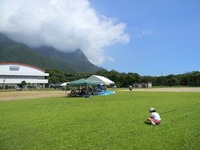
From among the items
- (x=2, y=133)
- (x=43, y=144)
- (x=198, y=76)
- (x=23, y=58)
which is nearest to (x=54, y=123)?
(x=2, y=133)

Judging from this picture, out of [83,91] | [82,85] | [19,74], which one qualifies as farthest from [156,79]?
[82,85]

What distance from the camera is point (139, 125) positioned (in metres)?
10.7

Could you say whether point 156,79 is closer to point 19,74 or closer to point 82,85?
point 19,74

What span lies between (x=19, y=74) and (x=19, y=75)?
461 millimetres

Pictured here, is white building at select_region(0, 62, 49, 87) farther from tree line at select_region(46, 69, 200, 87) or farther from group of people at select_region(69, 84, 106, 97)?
group of people at select_region(69, 84, 106, 97)

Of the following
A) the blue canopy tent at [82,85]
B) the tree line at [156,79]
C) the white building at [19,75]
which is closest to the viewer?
the blue canopy tent at [82,85]

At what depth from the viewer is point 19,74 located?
103000 mm

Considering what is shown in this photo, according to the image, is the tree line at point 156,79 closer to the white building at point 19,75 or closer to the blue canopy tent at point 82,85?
the white building at point 19,75

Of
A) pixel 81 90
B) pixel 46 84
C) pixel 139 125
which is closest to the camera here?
pixel 139 125

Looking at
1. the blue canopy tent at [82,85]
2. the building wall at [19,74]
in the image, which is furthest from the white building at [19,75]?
the blue canopy tent at [82,85]

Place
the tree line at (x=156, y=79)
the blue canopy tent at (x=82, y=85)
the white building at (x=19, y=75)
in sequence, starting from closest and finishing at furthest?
the blue canopy tent at (x=82, y=85) → the tree line at (x=156, y=79) → the white building at (x=19, y=75)

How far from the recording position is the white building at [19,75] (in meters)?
97.9

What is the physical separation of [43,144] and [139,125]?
4.55m

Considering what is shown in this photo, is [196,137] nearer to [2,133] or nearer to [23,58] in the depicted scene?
[2,133]
